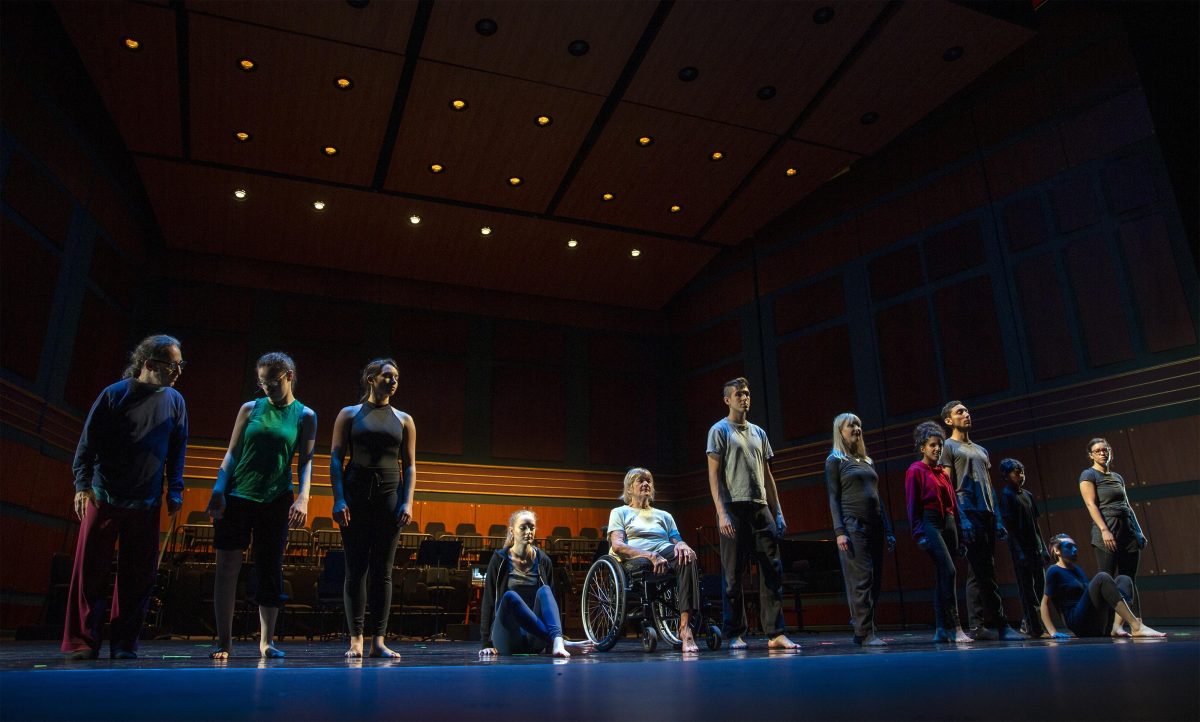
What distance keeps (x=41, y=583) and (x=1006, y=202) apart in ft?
35.8

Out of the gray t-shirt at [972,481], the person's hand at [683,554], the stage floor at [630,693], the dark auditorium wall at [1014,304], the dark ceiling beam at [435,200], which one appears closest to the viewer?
the stage floor at [630,693]

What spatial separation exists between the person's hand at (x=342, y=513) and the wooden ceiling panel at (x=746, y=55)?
610 cm

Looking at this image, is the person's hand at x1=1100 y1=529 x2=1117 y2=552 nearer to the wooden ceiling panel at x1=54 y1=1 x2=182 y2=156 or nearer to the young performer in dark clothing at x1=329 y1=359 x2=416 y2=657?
the young performer in dark clothing at x1=329 y1=359 x2=416 y2=657

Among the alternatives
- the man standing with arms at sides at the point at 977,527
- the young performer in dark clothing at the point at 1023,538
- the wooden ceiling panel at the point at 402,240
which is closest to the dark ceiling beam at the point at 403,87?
the wooden ceiling panel at the point at 402,240

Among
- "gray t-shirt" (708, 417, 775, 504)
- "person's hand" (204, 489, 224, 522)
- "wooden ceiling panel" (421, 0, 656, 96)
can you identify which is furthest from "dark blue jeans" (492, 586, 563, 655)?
"wooden ceiling panel" (421, 0, 656, 96)

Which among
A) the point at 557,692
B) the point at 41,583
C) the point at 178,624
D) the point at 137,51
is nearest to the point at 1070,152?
the point at 557,692

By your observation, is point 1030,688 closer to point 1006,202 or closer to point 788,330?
point 1006,202

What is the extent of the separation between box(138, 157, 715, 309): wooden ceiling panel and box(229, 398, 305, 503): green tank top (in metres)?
7.07

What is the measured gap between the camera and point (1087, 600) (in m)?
4.19

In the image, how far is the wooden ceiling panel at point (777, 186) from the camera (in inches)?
383

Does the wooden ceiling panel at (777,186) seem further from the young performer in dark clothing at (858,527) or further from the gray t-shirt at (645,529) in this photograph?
the gray t-shirt at (645,529)

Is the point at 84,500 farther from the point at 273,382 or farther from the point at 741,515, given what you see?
the point at 741,515

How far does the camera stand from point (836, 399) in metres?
9.98

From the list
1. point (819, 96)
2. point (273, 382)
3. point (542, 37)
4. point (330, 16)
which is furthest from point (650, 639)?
point (819, 96)
